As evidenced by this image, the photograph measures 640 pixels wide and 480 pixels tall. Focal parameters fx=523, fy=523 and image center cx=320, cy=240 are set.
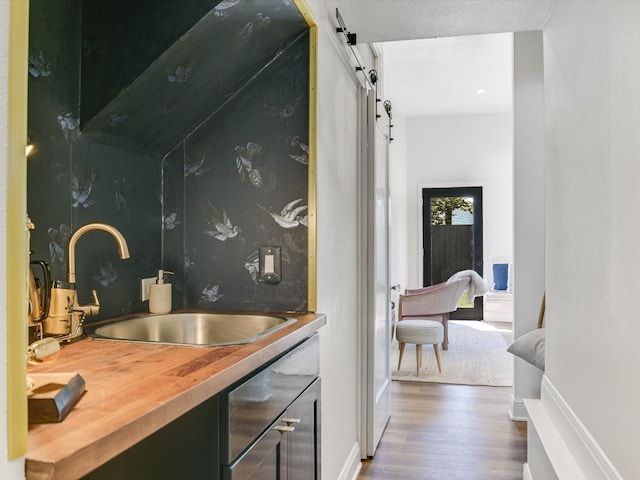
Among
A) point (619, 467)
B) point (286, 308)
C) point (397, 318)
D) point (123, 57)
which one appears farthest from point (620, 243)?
point (397, 318)

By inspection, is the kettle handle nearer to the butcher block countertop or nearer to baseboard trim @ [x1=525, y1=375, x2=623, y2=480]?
the butcher block countertop

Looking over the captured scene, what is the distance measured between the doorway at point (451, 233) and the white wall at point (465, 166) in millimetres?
107

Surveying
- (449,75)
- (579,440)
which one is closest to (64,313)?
(579,440)

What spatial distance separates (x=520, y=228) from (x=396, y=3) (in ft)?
6.55

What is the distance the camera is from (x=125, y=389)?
3.07 ft

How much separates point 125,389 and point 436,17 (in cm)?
222

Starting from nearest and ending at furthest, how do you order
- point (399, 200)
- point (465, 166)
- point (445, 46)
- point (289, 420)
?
point (289, 420), point (445, 46), point (399, 200), point (465, 166)

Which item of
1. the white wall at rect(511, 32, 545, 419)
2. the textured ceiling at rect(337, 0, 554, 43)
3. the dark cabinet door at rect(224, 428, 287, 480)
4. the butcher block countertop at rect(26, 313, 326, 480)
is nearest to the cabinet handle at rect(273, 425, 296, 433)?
the dark cabinet door at rect(224, 428, 287, 480)

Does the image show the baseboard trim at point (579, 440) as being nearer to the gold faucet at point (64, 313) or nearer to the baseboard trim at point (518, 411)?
the gold faucet at point (64, 313)

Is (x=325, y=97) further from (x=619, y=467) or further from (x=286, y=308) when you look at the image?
(x=619, y=467)

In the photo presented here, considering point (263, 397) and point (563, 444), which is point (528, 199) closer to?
point (563, 444)

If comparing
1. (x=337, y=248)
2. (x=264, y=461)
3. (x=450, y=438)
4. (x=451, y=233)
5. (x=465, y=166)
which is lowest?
(x=450, y=438)

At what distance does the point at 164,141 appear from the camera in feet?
6.57

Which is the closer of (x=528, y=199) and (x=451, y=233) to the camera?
(x=528, y=199)
